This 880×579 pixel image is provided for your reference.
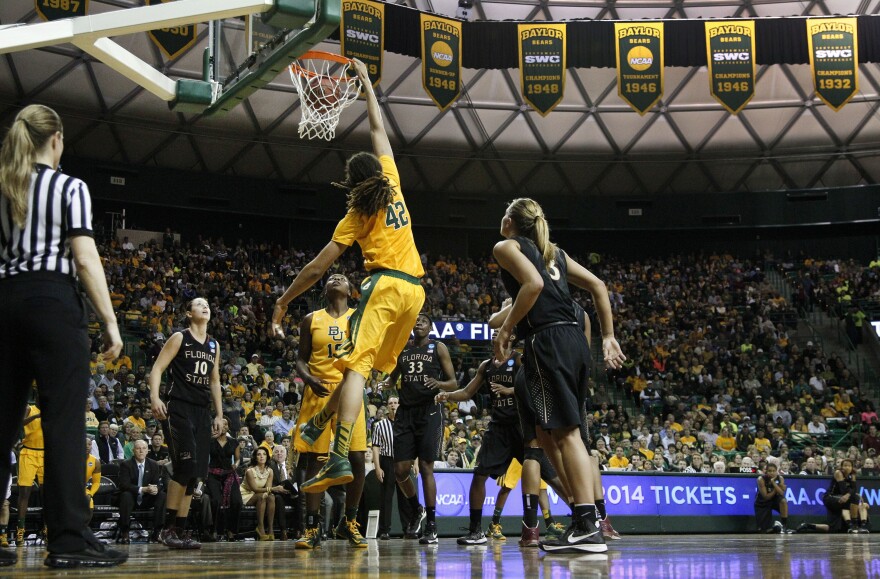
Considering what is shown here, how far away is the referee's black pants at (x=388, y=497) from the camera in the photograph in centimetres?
1167

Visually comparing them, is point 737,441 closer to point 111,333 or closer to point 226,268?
point 226,268

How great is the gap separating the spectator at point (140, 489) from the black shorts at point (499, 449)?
5079mm

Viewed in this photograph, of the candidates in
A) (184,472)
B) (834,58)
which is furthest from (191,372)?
(834,58)

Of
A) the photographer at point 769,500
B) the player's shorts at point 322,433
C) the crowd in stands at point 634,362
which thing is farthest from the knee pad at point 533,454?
the photographer at point 769,500

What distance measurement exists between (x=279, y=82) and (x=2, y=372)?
2674 cm

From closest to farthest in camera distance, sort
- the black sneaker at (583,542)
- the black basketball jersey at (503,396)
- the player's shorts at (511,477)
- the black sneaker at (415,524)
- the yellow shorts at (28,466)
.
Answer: the black sneaker at (583,542) < the black basketball jersey at (503,396) < the player's shorts at (511,477) < the black sneaker at (415,524) < the yellow shorts at (28,466)

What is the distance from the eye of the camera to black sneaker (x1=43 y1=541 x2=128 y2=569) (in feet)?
13.4

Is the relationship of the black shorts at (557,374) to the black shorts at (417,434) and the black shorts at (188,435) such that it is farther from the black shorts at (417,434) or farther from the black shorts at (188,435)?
the black shorts at (417,434)

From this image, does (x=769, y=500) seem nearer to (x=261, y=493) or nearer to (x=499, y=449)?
(x=261, y=493)

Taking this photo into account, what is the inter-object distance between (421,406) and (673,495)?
25.6 feet

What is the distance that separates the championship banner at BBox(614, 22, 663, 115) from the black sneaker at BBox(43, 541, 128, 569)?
21.1 metres

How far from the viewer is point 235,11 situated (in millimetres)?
7645

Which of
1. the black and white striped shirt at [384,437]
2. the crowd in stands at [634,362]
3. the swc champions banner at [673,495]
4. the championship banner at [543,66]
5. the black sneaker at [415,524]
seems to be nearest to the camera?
the black sneaker at [415,524]

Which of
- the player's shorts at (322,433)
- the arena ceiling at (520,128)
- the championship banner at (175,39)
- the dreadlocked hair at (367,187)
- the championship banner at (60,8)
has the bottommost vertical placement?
the player's shorts at (322,433)
